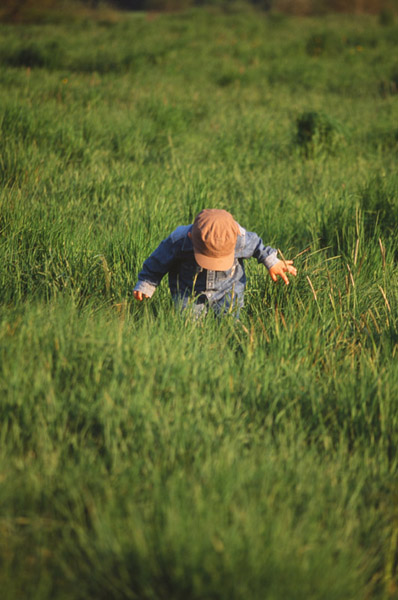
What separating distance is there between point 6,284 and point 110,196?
1365 mm

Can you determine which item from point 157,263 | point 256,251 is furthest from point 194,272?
point 256,251

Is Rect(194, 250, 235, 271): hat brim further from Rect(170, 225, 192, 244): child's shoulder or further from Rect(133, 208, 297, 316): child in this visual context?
Rect(170, 225, 192, 244): child's shoulder

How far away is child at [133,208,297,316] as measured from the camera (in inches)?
89.9

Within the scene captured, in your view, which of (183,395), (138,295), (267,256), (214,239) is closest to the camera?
(183,395)

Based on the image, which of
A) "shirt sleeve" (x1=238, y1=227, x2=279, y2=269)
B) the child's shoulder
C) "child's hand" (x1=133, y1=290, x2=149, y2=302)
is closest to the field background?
"child's hand" (x1=133, y1=290, x2=149, y2=302)

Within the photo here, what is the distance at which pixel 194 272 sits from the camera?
2592mm

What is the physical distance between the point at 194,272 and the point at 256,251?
0.34 metres

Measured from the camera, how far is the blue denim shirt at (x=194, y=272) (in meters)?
2.47

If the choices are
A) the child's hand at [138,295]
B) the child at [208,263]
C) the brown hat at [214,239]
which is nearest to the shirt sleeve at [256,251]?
the child at [208,263]

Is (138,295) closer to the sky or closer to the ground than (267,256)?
closer to the ground

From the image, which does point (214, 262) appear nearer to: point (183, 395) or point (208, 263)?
point (208, 263)

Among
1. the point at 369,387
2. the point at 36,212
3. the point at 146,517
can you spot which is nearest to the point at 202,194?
the point at 36,212

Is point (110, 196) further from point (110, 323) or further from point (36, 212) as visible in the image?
point (110, 323)

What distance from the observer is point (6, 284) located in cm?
258
